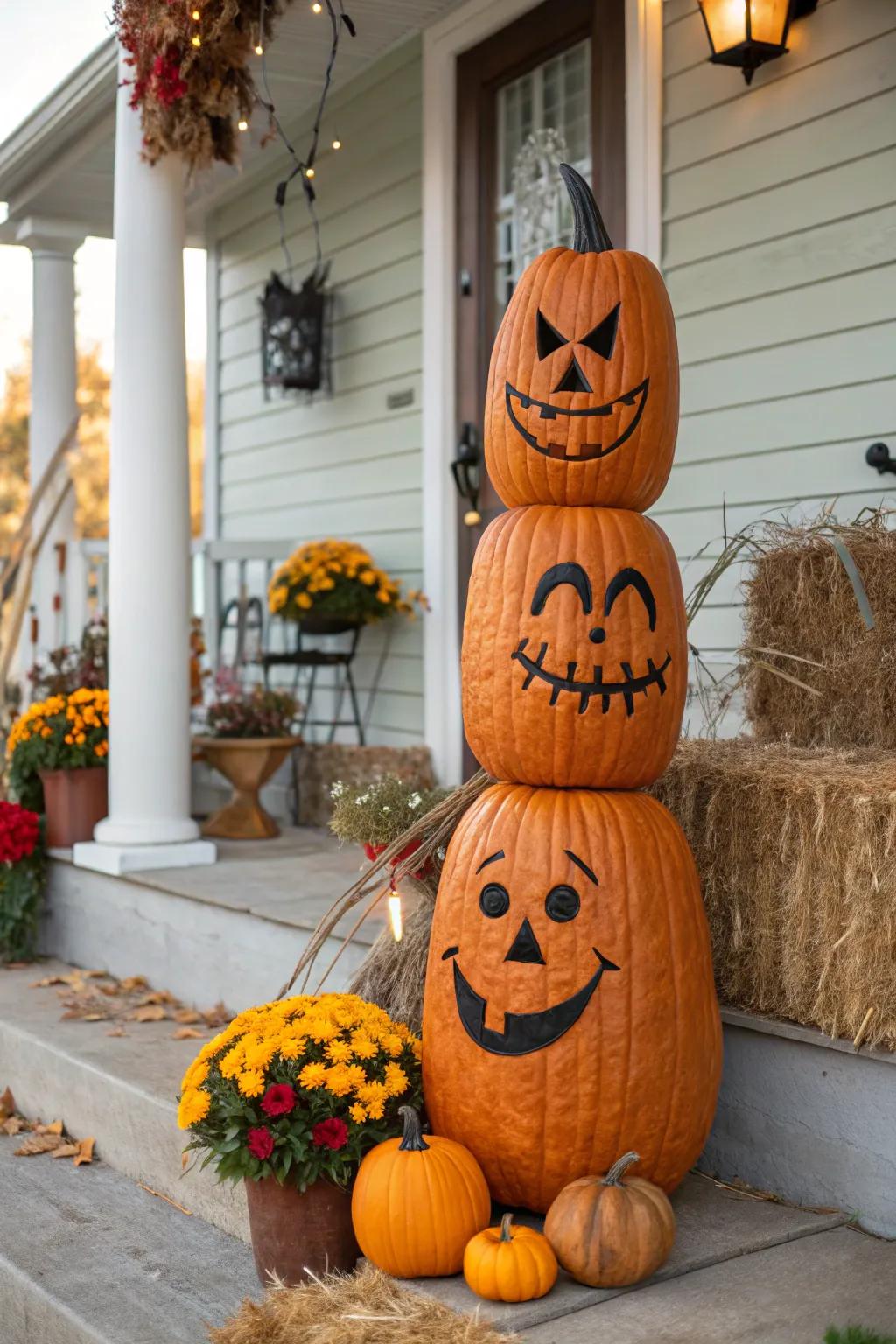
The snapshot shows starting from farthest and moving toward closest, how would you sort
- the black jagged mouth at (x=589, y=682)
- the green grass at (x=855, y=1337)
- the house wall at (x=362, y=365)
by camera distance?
the house wall at (x=362, y=365)
the black jagged mouth at (x=589, y=682)
the green grass at (x=855, y=1337)

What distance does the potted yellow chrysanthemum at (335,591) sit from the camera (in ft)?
18.7

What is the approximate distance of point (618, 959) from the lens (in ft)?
7.76

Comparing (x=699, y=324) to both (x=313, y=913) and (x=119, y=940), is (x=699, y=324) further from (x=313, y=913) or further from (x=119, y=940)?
(x=119, y=940)

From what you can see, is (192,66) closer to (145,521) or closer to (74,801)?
(145,521)

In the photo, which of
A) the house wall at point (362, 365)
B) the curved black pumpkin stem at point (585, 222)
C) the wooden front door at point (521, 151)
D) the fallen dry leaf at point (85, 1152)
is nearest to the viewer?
the curved black pumpkin stem at point (585, 222)

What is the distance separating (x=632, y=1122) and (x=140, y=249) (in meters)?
3.59

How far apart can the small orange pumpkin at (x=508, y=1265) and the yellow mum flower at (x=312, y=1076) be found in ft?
1.28

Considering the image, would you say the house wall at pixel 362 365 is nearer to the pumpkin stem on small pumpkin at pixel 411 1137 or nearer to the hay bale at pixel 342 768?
the hay bale at pixel 342 768

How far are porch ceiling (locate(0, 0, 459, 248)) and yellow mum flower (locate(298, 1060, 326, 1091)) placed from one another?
11.4 ft

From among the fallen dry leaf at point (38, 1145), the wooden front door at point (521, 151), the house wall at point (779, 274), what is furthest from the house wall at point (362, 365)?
the fallen dry leaf at point (38, 1145)

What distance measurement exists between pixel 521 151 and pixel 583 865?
3.63 m

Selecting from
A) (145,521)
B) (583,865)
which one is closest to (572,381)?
(583,865)

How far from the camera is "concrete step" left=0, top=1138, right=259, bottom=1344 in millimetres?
2480

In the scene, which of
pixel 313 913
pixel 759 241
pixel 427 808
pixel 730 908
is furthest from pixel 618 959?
pixel 759 241
